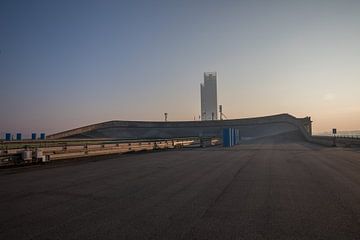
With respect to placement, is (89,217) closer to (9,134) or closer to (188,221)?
(188,221)

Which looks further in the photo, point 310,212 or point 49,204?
point 49,204

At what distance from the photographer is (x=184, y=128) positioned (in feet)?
426

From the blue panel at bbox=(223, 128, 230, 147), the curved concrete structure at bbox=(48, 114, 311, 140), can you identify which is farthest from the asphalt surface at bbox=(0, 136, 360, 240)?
the curved concrete structure at bbox=(48, 114, 311, 140)

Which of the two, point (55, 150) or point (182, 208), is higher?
point (55, 150)

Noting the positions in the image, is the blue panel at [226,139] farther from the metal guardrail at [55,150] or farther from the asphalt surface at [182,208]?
the asphalt surface at [182,208]

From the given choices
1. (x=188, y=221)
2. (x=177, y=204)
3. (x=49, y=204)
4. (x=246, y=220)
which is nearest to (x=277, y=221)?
(x=246, y=220)

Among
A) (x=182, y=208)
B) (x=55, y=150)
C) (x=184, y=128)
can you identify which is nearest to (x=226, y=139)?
(x=55, y=150)

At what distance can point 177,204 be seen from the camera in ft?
27.1

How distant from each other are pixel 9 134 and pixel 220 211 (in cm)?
5970

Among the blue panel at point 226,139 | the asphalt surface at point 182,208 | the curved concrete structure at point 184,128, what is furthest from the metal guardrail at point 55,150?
the curved concrete structure at point 184,128

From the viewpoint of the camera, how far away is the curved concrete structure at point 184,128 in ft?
386

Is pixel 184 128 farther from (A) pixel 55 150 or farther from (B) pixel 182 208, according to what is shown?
(B) pixel 182 208

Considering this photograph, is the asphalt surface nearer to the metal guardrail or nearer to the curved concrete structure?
the metal guardrail

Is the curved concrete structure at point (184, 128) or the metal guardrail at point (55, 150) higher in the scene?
the curved concrete structure at point (184, 128)
